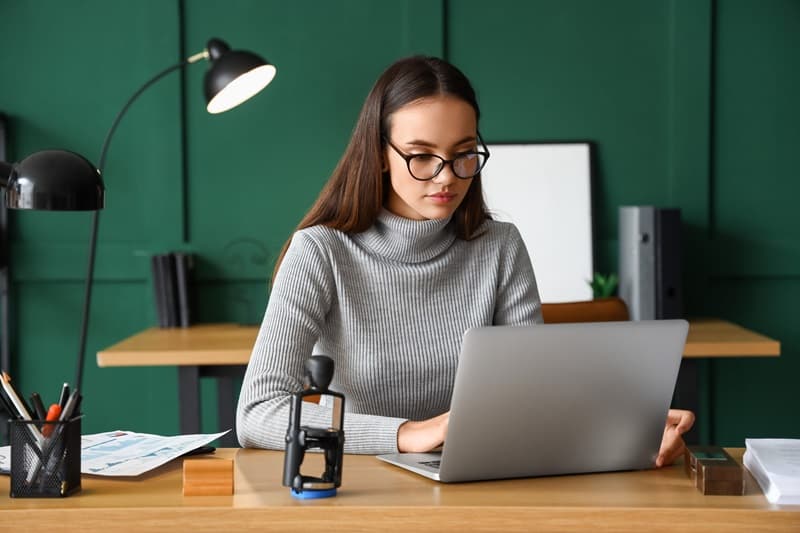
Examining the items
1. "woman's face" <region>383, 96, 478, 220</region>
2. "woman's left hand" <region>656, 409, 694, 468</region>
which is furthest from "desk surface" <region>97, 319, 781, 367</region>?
"woman's left hand" <region>656, 409, 694, 468</region>

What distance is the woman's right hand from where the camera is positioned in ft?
4.74

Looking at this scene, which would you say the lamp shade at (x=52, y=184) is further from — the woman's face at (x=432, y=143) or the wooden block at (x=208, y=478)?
the woman's face at (x=432, y=143)

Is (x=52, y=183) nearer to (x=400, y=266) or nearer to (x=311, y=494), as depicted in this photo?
(x=311, y=494)

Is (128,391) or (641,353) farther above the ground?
(641,353)

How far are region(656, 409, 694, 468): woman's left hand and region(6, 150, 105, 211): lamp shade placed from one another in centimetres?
83

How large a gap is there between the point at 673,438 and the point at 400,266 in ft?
2.08

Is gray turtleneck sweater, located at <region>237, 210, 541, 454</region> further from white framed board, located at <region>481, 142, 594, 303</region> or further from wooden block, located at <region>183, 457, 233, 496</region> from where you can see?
white framed board, located at <region>481, 142, 594, 303</region>

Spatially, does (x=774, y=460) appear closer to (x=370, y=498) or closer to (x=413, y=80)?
(x=370, y=498)

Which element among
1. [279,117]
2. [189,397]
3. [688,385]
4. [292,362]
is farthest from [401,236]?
[279,117]

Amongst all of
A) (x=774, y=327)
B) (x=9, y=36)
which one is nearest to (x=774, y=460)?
(x=774, y=327)

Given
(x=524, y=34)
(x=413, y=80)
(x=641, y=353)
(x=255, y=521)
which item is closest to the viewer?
(x=255, y=521)

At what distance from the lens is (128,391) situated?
12.1ft

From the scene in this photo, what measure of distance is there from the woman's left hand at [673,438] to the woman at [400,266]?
1.50ft

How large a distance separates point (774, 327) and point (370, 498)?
108 inches
